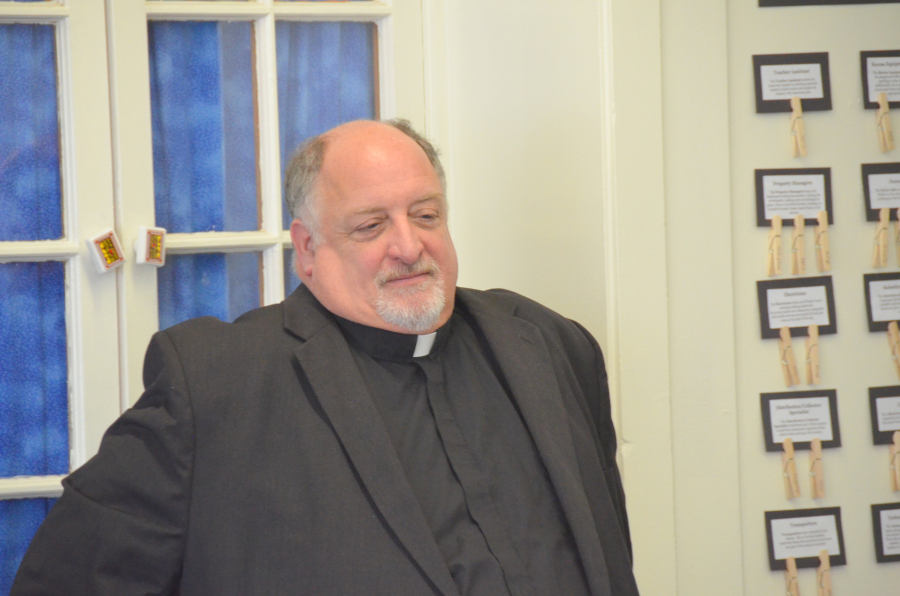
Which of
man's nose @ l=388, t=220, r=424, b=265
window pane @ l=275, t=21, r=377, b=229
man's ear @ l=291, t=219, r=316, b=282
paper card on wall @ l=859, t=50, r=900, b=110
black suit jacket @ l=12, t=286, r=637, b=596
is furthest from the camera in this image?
window pane @ l=275, t=21, r=377, b=229

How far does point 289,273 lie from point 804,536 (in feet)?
4.80

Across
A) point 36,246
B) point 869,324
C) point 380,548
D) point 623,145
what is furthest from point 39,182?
point 869,324

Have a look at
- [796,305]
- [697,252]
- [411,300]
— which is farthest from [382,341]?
[796,305]

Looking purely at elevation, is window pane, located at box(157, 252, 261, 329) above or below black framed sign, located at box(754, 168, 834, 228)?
below

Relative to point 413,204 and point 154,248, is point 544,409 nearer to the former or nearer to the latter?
point 413,204

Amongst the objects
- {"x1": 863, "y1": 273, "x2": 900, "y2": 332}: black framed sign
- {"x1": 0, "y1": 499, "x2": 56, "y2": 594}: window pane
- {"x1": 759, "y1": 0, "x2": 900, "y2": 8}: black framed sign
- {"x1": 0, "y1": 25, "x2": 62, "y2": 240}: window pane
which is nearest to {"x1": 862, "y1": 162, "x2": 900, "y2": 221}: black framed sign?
{"x1": 863, "y1": 273, "x2": 900, "y2": 332}: black framed sign

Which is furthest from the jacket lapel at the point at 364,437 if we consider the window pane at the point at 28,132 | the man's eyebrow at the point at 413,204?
the window pane at the point at 28,132

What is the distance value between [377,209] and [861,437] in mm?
1339

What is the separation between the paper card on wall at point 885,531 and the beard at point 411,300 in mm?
1247

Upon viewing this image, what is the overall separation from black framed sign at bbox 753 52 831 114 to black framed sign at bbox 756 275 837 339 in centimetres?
43

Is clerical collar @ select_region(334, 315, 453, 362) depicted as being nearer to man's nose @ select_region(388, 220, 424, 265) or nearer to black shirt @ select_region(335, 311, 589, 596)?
black shirt @ select_region(335, 311, 589, 596)

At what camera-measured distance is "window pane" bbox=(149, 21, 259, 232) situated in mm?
2029

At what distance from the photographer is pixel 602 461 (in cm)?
173

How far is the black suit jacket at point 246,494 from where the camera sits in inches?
53.4
